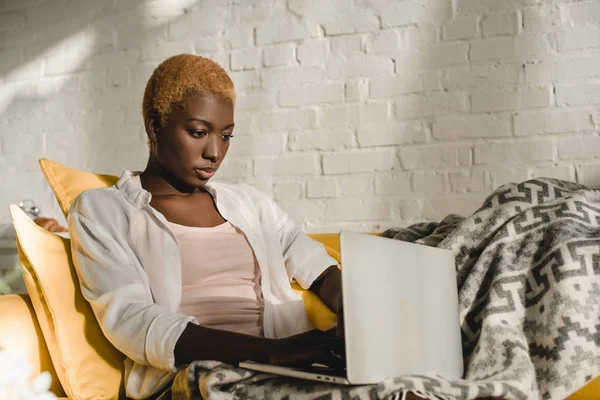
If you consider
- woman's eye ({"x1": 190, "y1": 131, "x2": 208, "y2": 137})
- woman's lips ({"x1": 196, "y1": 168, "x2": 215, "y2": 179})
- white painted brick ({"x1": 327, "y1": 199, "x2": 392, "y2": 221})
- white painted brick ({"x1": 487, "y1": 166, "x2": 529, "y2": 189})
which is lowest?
white painted brick ({"x1": 327, "y1": 199, "x2": 392, "y2": 221})

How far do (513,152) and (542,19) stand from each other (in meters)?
0.41

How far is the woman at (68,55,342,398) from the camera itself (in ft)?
3.92

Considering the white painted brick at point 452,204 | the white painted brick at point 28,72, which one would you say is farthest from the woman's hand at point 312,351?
the white painted brick at point 28,72

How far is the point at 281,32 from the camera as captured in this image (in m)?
2.31

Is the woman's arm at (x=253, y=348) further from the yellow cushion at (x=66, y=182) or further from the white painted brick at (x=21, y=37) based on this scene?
the white painted brick at (x=21, y=37)

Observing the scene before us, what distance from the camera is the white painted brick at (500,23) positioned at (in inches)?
81.4

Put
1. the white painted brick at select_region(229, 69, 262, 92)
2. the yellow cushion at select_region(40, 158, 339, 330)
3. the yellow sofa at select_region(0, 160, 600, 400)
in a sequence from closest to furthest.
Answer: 1. the yellow sofa at select_region(0, 160, 600, 400)
2. the yellow cushion at select_region(40, 158, 339, 330)
3. the white painted brick at select_region(229, 69, 262, 92)

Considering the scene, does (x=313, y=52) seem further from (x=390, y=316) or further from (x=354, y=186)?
(x=390, y=316)

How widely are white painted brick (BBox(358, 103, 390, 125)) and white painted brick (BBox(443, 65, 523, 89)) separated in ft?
0.67

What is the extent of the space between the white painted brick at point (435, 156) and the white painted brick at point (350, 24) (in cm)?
42

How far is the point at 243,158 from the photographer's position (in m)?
2.33

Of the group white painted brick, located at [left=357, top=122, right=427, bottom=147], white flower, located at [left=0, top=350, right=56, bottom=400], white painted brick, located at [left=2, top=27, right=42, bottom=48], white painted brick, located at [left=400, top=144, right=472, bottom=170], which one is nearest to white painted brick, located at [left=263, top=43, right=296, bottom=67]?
white painted brick, located at [left=357, top=122, right=427, bottom=147]

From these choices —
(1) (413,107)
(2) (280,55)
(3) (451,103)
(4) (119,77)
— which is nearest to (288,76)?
(2) (280,55)

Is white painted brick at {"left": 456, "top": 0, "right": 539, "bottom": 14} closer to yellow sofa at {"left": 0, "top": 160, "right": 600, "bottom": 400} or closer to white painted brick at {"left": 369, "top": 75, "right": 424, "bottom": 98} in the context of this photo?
white painted brick at {"left": 369, "top": 75, "right": 424, "bottom": 98}
